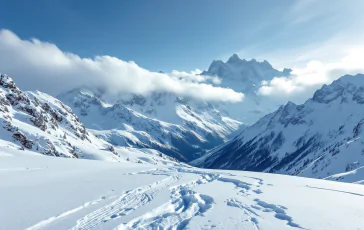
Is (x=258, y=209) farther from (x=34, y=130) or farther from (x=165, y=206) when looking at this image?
(x=34, y=130)

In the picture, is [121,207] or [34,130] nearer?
[121,207]

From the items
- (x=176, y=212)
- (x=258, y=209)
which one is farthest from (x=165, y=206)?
(x=258, y=209)

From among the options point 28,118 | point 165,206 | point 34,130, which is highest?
point 28,118

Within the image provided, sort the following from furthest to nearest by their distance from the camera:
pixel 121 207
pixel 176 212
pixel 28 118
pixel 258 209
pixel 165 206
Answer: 1. pixel 28 118
2. pixel 258 209
3. pixel 165 206
4. pixel 121 207
5. pixel 176 212

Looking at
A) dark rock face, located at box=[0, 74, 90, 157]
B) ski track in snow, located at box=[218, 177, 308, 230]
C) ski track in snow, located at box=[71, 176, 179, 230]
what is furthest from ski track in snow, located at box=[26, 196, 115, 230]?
dark rock face, located at box=[0, 74, 90, 157]

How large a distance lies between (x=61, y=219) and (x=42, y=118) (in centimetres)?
13122

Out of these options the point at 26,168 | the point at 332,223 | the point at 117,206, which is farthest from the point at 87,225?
the point at 26,168

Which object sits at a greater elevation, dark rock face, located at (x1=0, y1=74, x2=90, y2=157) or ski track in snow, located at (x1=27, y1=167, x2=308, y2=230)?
dark rock face, located at (x1=0, y1=74, x2=90, y2=157)

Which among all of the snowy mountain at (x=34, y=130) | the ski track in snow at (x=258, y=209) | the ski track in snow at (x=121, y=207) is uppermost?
the snowy mountain at (x=34, y=130)

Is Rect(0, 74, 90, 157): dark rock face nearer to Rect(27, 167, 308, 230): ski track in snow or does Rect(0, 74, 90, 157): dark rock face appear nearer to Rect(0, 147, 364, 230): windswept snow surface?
Rect(0, 147, 364, 230): windswept snow surface

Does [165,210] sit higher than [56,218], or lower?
lower

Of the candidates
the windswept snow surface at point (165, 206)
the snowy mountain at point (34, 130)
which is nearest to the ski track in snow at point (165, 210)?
the windswept snow surface at point (165, 206)

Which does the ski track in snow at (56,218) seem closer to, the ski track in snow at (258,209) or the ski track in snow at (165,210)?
the ski track in snow at (165,210)

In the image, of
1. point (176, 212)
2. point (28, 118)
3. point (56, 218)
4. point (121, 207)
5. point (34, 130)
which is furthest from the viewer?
point (28, 118)
